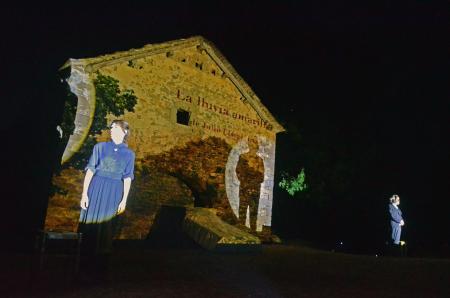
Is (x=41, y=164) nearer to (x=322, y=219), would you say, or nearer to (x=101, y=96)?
(x=101, y=96)

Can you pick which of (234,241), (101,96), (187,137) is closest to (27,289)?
(234,241)

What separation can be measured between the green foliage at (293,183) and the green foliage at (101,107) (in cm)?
1199

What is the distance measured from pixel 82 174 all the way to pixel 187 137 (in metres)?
3.98

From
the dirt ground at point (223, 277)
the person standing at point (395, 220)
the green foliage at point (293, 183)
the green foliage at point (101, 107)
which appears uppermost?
the green foliage at point (101, 107)

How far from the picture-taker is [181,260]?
787 cm

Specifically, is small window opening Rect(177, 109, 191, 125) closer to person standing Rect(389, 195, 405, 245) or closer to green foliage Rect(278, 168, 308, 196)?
person standing Rect(389, 195, 405, 245)

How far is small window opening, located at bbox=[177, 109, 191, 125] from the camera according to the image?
13.4m

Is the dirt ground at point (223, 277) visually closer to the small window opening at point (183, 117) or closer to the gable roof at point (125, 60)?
the gable roof at point (125, 60)

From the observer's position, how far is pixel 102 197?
17.3 feet

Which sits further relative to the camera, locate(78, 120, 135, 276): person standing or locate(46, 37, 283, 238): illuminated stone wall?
locate(46, 37, 283, 238): illuminated stone wall

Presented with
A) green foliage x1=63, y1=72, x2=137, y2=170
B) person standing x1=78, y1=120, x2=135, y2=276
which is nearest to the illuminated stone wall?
green foliage x1=63, y1=72, x2=137, y2=170

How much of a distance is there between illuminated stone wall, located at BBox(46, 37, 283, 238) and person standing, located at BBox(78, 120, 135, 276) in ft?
17.8

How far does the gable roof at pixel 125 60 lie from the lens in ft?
35.1

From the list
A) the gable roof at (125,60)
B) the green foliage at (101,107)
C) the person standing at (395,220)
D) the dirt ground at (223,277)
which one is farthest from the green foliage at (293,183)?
the dirt ground at (223,277)
